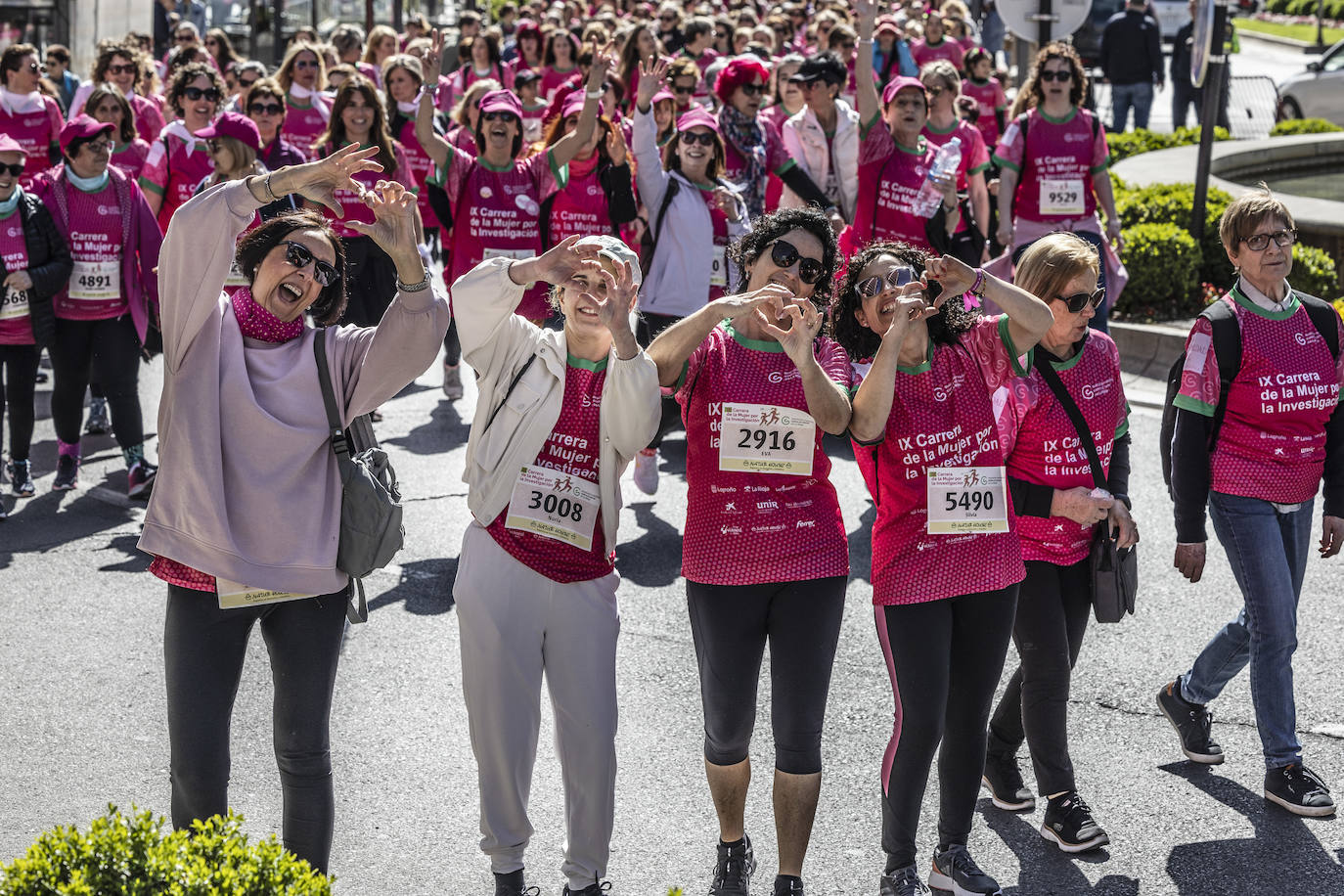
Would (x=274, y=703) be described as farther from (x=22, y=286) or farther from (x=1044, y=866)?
(x=22, y=286)

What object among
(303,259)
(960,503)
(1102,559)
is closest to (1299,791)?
(1102,559)

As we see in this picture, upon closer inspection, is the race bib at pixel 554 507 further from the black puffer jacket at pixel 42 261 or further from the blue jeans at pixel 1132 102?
the blue jeans at pixel 1132 102

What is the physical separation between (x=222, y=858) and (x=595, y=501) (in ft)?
4.95

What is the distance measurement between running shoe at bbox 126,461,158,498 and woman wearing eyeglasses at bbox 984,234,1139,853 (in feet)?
16.3

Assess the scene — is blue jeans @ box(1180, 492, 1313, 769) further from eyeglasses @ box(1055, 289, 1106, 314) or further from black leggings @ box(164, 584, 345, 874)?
black leggings @ box(164, 584, 345, 874)

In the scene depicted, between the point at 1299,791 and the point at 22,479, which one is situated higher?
the point at 1299,791

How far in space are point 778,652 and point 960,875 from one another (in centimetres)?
83

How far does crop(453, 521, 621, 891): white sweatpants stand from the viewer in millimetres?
4172

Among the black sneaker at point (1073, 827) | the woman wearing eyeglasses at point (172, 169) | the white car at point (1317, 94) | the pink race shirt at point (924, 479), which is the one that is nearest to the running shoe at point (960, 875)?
the black sneaker at point (1073, 827)

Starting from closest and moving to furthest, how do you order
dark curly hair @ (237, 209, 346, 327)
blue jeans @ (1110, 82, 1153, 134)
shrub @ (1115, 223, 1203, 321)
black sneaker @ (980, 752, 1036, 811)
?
dark curly hair @ (237, 209, 346, 327) < black sneaker @ (980, 752, 1036, 811) < shrub @ (1115, 223, 1203, 321) < blue jeans @ (1110, 82, 1153, 134)

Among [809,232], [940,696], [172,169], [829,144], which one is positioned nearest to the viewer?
[940,696]

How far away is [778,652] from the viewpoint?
4.28 m

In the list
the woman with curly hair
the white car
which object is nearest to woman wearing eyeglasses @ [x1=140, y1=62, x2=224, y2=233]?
the woman with curly hair

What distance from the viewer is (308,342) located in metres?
4.09
